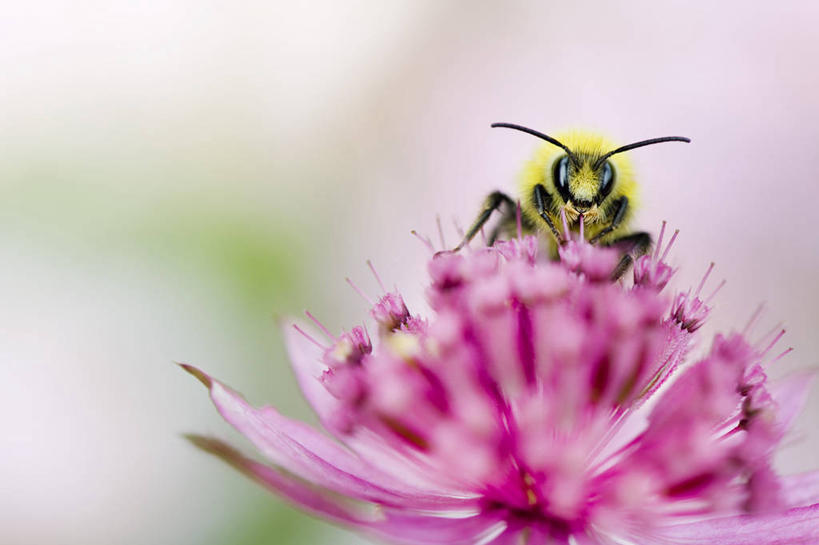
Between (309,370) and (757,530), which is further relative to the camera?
(309,370)

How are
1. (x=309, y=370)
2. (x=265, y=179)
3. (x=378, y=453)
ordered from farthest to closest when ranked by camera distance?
1. (x=265, y=179)
2. (x=309, y=370)
3. (x=378, y=453)

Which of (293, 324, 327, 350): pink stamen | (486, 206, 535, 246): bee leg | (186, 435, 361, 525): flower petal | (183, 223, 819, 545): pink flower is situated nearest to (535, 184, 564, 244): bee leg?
(486, 206, 535, 246): bee leg

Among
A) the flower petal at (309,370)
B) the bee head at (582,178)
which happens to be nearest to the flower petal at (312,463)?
the flower petal at (309,370)

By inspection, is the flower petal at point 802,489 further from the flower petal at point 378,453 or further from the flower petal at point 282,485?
the flower petal at point 282,485

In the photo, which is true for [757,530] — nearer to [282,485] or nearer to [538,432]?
[538,432]

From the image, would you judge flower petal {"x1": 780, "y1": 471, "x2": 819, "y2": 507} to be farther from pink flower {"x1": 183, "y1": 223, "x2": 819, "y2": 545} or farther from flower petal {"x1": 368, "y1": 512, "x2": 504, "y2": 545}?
flower petal {"x1": 368, "y1": 512, "x2": 504, "y2": 545}

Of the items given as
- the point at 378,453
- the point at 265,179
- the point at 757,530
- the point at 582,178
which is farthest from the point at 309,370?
the point at 265,179

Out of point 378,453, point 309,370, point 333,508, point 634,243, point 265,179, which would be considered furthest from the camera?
point 265,179
